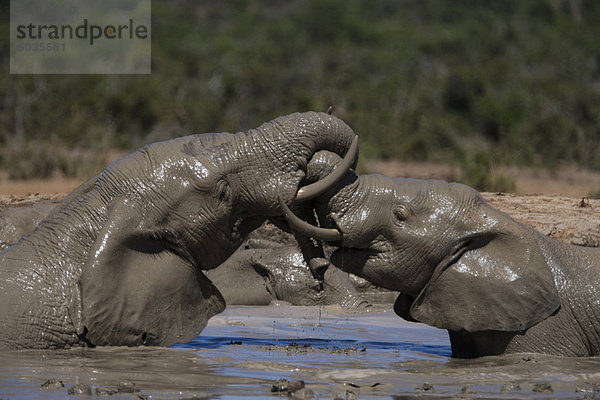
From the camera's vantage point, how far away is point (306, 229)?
7.56m

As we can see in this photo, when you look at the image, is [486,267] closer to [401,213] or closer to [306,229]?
[401,213]

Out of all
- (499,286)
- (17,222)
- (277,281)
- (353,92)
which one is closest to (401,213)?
(499,286)

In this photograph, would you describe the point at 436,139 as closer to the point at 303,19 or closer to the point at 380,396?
the point at 380,396

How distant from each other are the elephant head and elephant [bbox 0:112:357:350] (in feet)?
1.40

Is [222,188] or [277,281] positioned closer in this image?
[222,188]

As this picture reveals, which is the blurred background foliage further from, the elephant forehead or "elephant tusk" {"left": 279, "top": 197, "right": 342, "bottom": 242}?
"elephant tusk" {"left": 279, "top": 197, "right": 342, "bottom": 242}

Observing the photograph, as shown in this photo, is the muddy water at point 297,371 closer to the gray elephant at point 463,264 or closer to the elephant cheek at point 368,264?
the gray elephant at point 463,264

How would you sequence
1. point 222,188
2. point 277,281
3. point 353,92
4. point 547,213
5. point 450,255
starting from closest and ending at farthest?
1. point 222,188
2. point 450,255
3. point 277,281
4. point 547,213
5. point 353,92

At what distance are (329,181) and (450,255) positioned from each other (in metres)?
0.99

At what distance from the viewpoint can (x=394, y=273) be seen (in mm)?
7918

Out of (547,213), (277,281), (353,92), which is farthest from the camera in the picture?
(353,92)

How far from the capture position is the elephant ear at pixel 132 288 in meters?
7.61

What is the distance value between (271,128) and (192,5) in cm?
5811

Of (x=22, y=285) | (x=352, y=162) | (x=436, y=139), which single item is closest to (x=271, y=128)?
(x=352, y=162)
